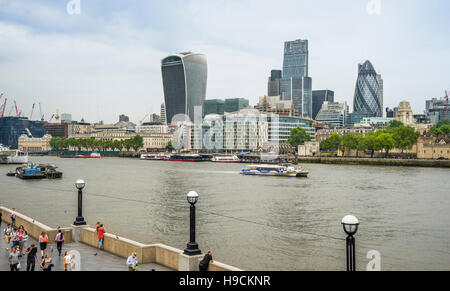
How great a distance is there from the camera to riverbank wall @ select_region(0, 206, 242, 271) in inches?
585

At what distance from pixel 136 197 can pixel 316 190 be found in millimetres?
20688

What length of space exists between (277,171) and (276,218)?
47413mm

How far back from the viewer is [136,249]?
16.6m

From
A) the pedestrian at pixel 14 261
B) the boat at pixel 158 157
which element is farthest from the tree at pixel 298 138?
the pedestrian at pixel 14 261

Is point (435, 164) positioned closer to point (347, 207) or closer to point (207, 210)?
point (347, 207)

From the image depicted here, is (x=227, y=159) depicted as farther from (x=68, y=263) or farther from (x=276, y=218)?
(x=68, y=263)

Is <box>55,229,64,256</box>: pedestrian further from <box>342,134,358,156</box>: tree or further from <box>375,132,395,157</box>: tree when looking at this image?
<box>342,134,358,156</box>: tree

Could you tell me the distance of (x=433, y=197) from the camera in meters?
45.7

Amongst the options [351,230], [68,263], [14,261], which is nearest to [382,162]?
[68,263]

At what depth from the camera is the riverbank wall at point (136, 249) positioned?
14.9 meters

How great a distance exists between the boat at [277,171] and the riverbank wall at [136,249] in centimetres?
5806

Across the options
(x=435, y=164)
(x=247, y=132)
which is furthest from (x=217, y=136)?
(x=435, y=164)

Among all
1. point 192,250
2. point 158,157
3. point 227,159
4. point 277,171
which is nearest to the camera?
point 192,250

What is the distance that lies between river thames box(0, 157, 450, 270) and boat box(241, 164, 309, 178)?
1735 centimetres
